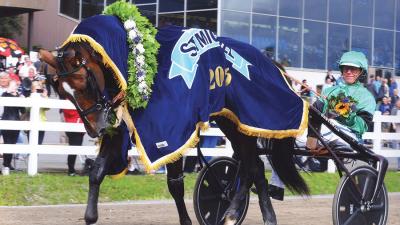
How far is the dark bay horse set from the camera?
5.95m

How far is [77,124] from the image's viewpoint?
1188cm

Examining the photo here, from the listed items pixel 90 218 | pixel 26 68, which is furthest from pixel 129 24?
pixel 26 68

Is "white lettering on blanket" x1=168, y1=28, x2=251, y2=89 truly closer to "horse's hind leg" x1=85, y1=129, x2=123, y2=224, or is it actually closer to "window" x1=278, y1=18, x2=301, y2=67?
"horse's hind leg" x1=85, y1=129, x2=123, y2=224

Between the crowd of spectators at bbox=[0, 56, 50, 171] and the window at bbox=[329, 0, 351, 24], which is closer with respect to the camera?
the crowd of spectators at bbox=[0, 56, 50, 171]

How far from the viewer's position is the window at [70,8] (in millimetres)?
34000

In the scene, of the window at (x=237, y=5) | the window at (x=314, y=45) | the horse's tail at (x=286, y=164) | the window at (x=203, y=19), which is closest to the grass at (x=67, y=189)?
the horse's tail at (x=286, y=164)

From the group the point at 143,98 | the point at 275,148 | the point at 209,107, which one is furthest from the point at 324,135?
the point at 143,98

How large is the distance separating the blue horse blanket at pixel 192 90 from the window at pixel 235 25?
21.2m

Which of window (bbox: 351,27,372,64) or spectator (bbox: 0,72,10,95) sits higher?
window (bbox: 351,27,372,64)

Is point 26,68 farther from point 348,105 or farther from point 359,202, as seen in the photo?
point 359,202

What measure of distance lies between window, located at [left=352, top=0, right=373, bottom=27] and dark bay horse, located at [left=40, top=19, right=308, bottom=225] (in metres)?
25.5

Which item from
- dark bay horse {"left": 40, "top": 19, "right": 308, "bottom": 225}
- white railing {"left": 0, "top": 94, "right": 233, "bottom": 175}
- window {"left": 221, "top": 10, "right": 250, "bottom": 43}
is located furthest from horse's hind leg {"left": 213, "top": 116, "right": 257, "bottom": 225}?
window {"left": 221, "top": 10, "right": 250, "bottom": 43}

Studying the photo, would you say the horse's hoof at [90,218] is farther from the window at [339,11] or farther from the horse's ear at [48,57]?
the window at [339,11]

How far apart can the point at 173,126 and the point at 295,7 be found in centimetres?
2482
